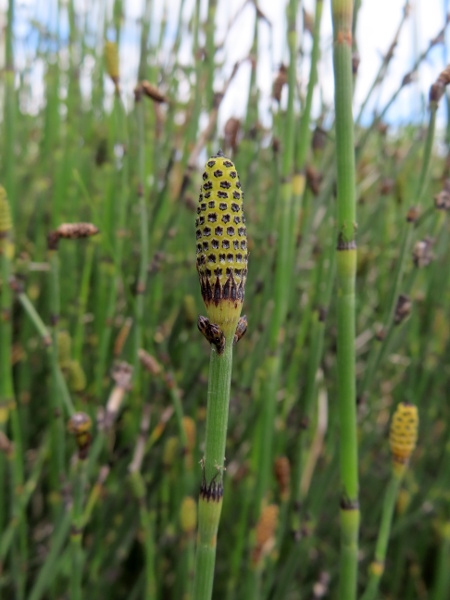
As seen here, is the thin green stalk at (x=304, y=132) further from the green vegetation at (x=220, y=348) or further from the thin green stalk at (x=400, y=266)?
the thin green stalk at (x=400, y=266)

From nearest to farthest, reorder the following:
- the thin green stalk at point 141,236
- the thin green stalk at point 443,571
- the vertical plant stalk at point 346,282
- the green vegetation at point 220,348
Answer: the vertical plant stalk at point 346,282 < the green vegetation at point 220,348 < the thin green stalk at point 141,236 < the thin green stalk at point 443,571

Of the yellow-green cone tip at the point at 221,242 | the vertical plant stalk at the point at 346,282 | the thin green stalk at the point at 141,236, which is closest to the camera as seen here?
the yellow-green cone tip at the point at 221,242

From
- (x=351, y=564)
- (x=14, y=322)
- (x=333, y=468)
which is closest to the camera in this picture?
(x=351, y=564)

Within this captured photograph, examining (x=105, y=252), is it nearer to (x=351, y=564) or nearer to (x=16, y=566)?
(x=16, y=566)

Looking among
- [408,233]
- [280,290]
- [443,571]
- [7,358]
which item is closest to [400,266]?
[408,233]

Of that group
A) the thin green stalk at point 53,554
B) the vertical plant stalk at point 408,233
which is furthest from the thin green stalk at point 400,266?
the thin green stalk at point 53,554

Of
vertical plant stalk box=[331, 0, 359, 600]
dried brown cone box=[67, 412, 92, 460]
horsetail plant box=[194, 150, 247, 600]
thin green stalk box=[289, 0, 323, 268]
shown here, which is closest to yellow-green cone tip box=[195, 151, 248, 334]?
horsetail plant box=[194, 150, 247, 600]

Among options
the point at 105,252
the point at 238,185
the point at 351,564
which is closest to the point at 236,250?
the point at 238,185
